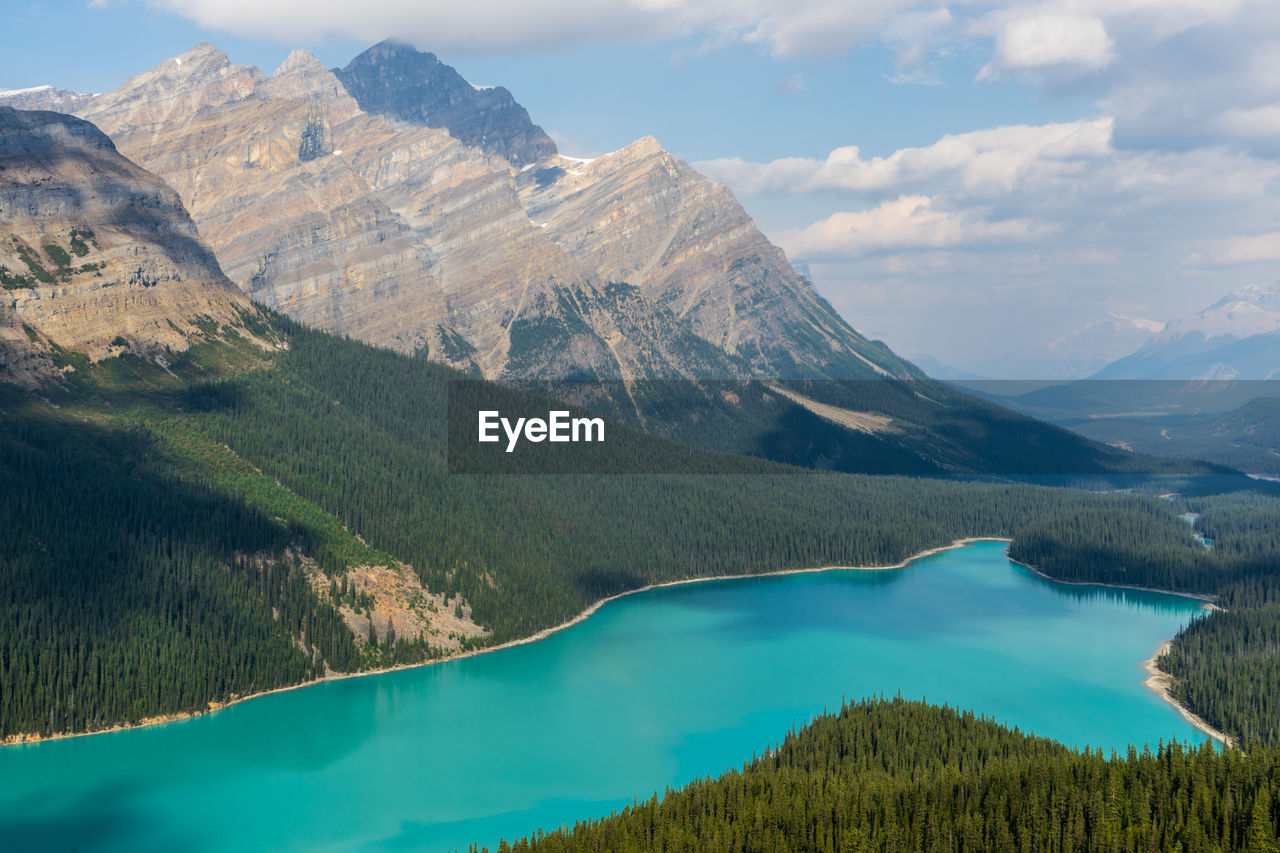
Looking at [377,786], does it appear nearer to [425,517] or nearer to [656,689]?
[656,689]

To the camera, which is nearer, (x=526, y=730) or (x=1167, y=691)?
(x=526, y=730)

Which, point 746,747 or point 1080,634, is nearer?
point 746,747

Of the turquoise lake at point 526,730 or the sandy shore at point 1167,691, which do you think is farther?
the sandy shore at point 1167,691

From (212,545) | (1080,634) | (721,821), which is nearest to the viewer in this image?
(721,821)

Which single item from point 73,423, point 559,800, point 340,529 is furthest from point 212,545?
point 559,800

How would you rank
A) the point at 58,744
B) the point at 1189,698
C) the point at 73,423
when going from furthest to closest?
the point at 73,423
the point at 1189,698
the point at 58,744

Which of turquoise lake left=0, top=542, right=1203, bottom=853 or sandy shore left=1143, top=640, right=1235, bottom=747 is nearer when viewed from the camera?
turquoise lake left=0, top=542, right=1203, bottom=853

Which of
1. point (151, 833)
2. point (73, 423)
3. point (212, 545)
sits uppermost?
point (73, 423)

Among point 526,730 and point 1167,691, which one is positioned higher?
point 1167,691
